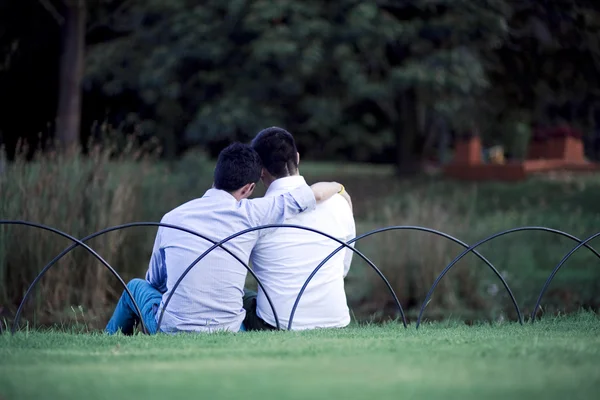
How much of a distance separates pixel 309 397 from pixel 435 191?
13.7m

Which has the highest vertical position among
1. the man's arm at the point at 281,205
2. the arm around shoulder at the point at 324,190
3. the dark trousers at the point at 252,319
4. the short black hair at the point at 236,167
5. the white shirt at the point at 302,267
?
the short black hair at the point at 236,167

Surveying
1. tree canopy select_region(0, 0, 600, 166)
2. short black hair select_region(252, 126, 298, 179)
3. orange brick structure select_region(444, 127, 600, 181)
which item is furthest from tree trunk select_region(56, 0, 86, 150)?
short black hair select_region(252, 126, 298, 179)

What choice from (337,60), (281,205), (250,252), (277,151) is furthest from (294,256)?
(337,60)

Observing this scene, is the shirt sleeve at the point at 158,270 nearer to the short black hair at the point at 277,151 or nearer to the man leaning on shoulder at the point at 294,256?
the man leaning on shoulder at the point at 294,256

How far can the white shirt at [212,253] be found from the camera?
541 cm

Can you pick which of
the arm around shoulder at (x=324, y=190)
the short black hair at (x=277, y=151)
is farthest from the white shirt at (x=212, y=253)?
the short black hair at (x=277, y=151)

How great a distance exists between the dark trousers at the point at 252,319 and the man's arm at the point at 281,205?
2.21ft

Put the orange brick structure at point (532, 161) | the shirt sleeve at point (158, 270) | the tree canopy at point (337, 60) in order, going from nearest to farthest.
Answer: the shirt sleeve at point (158, 270) → the tree canopy at point (337, 60) → the orange brick structure at point (532, 161)

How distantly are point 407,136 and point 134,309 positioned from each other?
514 inches

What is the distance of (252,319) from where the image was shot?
5.89 meters

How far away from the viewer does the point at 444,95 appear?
16828mm

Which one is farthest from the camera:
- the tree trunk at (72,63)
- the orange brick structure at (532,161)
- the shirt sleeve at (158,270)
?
the orange brick structure at (532,161)

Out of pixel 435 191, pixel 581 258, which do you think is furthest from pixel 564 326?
pixel 435 191

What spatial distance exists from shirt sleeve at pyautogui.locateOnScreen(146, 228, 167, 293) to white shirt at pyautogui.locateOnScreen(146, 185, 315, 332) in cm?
3
